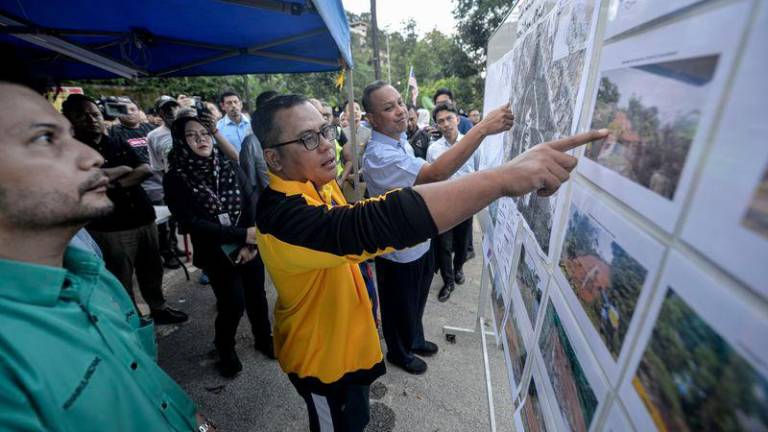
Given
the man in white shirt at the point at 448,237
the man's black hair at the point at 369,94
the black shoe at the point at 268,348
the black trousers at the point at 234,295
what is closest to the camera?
the man's black hair at the point at 369,94

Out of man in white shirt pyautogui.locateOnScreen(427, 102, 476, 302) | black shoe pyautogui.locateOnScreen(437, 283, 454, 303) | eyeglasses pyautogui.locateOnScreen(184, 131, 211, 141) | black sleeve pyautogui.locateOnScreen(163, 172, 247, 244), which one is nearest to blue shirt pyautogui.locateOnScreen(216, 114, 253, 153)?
eyeglasses pyautogui.locateOnScreen(184, 131, 211, 141)

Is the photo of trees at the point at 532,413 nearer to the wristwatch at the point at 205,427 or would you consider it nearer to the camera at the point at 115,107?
the wristwatch at the point at 205,427

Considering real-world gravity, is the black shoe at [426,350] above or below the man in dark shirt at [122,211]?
below

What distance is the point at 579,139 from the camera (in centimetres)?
78

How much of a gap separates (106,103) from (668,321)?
5.48 metres

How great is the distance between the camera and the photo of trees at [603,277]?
0.59 metres

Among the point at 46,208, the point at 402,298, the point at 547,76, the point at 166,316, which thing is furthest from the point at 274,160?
the point at 166,316

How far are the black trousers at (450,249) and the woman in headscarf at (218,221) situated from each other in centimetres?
192

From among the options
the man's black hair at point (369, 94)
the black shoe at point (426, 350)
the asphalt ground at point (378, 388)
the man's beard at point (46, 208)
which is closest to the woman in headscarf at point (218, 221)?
the asphalt ground at point (378, 388)

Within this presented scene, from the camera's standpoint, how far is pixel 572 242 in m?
0.83

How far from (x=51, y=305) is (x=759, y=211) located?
1365mm

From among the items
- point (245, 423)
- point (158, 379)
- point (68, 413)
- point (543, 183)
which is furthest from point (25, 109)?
point (245, 423)

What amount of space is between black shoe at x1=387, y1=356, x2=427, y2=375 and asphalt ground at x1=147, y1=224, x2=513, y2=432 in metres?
0.04

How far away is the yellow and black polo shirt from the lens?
99 centimetres
